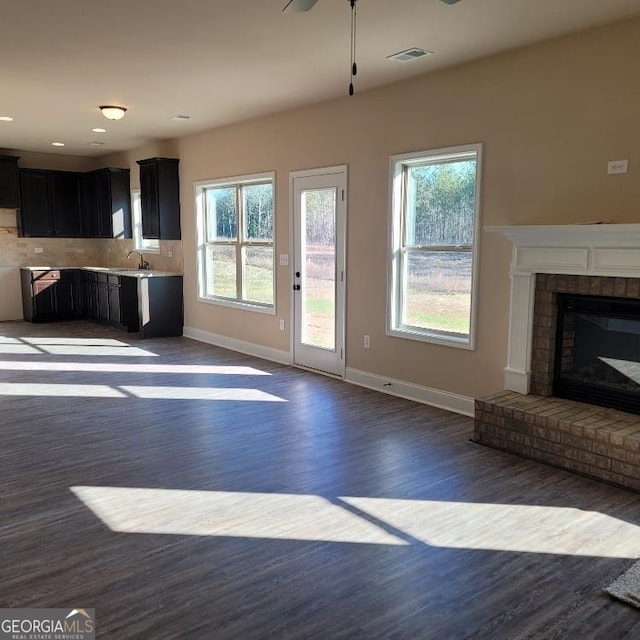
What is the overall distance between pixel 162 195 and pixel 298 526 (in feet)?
20.3

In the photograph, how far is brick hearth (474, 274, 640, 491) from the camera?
3.32m

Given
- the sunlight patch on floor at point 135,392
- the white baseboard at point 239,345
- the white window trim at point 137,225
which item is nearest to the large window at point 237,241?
the white baseboard at point 239,345

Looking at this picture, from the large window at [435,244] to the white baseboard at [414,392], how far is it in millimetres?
437

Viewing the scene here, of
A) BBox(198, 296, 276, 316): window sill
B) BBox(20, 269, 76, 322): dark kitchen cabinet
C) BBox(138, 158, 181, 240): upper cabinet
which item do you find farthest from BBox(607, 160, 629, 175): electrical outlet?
BBox(20, 269, 76, 322): dark kitchen cabinet

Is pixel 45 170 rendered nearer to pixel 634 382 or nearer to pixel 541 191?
pixel 541 191

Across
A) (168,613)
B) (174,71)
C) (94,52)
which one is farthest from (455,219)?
(168,613)

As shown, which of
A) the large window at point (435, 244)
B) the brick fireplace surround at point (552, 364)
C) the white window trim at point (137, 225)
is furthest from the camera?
the white window trim at point (137, 225)

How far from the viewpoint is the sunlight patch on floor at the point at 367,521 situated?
274cm

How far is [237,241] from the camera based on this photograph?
7.30 m

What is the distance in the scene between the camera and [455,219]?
4.73 meters

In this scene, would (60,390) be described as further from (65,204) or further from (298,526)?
(65,204)

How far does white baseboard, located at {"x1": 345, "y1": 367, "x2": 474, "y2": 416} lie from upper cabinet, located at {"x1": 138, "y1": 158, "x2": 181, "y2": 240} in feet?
12.6

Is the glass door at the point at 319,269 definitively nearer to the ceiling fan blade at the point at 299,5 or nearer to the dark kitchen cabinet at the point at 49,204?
the ceiling fan blade at the point at 299,5

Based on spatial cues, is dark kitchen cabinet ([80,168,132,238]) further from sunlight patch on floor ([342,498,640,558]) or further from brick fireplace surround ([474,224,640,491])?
sunlight patch on floor ([342,498,640,558])
